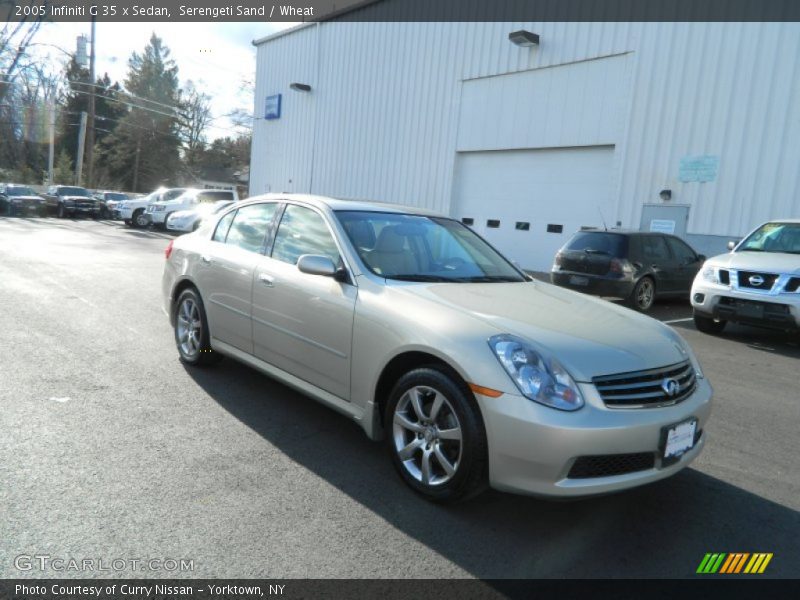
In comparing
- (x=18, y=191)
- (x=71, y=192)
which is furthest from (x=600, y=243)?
(x=18, y=191)

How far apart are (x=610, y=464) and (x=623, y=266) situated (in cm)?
807

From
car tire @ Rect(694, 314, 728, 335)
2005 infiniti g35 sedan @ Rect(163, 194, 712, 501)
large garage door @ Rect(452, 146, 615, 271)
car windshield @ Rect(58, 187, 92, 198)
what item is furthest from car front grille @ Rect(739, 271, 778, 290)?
car windshield @ Rect(58, 187, 92, 198)

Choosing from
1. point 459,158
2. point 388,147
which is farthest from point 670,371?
point 388,147

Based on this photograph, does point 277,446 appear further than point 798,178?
No

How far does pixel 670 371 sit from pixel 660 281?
8533 mm

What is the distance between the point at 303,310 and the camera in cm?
392

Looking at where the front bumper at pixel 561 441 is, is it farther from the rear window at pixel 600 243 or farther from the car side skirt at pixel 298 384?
the rear window at pixel 600 243

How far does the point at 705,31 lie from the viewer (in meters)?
13.6

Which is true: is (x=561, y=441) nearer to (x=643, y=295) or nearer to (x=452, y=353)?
(x=452, y=353)

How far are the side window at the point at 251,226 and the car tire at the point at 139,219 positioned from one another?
2316 cm

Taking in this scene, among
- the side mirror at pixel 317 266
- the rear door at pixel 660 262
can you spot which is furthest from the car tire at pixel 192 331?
the rear door at pixel 660 262

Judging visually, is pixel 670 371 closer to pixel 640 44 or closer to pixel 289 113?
pixel 640 44

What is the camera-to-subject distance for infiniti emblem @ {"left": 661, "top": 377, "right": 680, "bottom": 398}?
3.00 meters

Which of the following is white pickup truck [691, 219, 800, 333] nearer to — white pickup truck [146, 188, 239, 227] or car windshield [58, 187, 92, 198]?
white pickup truck [146, 188, 239, 227]
